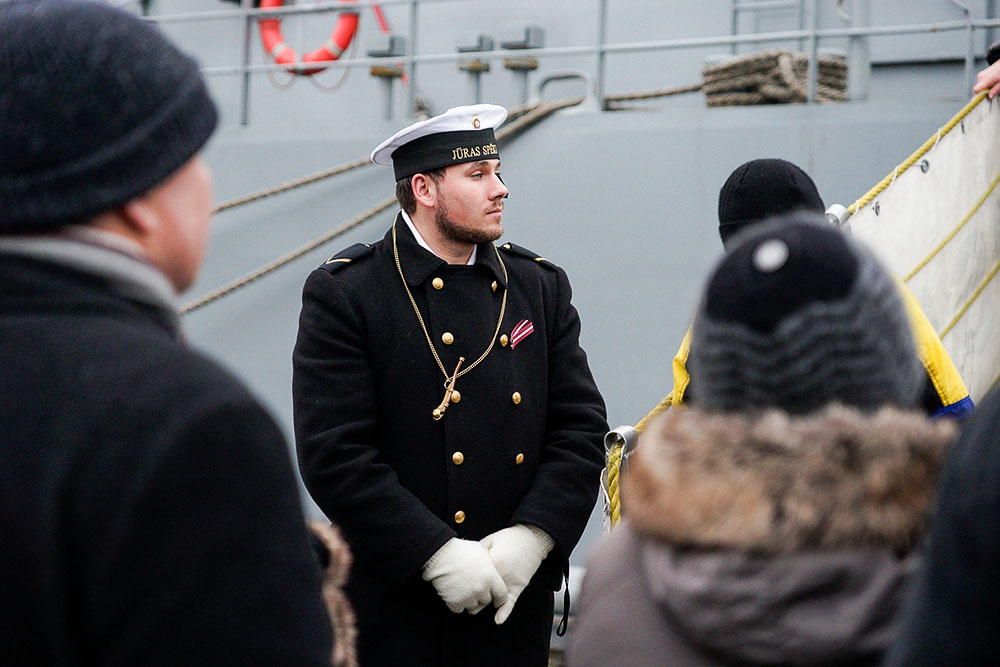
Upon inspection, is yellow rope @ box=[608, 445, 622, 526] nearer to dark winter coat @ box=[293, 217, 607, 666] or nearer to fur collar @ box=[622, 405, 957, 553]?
dark winter coat @ box=[293, 217, 607, 666]

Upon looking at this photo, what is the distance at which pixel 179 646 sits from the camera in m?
0.93

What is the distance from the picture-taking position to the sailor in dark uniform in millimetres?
2357

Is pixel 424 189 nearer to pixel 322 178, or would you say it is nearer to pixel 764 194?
pixel 764 194

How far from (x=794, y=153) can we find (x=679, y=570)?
12.5 ft

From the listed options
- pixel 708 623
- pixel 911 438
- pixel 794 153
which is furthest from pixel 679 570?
pixel 794 153

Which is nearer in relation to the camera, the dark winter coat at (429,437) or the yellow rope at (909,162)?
the dark winter coat at (429,437)

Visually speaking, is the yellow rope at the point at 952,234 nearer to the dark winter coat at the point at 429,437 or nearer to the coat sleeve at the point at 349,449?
the dark winter coat at the point at 429,437

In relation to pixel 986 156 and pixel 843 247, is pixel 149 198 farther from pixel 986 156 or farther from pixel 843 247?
pixel 986 156

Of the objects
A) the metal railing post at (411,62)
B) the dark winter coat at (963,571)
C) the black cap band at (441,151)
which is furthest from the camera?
the metal railing post at (411,62)

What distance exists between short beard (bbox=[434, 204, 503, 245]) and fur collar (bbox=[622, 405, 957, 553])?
166 centimetres

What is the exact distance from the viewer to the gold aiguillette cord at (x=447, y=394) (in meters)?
2.47

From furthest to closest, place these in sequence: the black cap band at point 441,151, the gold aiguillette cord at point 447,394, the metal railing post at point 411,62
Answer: the metal railing post at point 411,62
the black cap band at point 441,151
the gold aiguillette cord at point 447,394

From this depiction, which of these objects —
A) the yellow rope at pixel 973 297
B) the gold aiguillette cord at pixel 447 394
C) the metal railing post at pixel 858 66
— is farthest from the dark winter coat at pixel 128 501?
the metal railing post at pixel 858 66

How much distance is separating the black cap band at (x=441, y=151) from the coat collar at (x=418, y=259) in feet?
0.46
